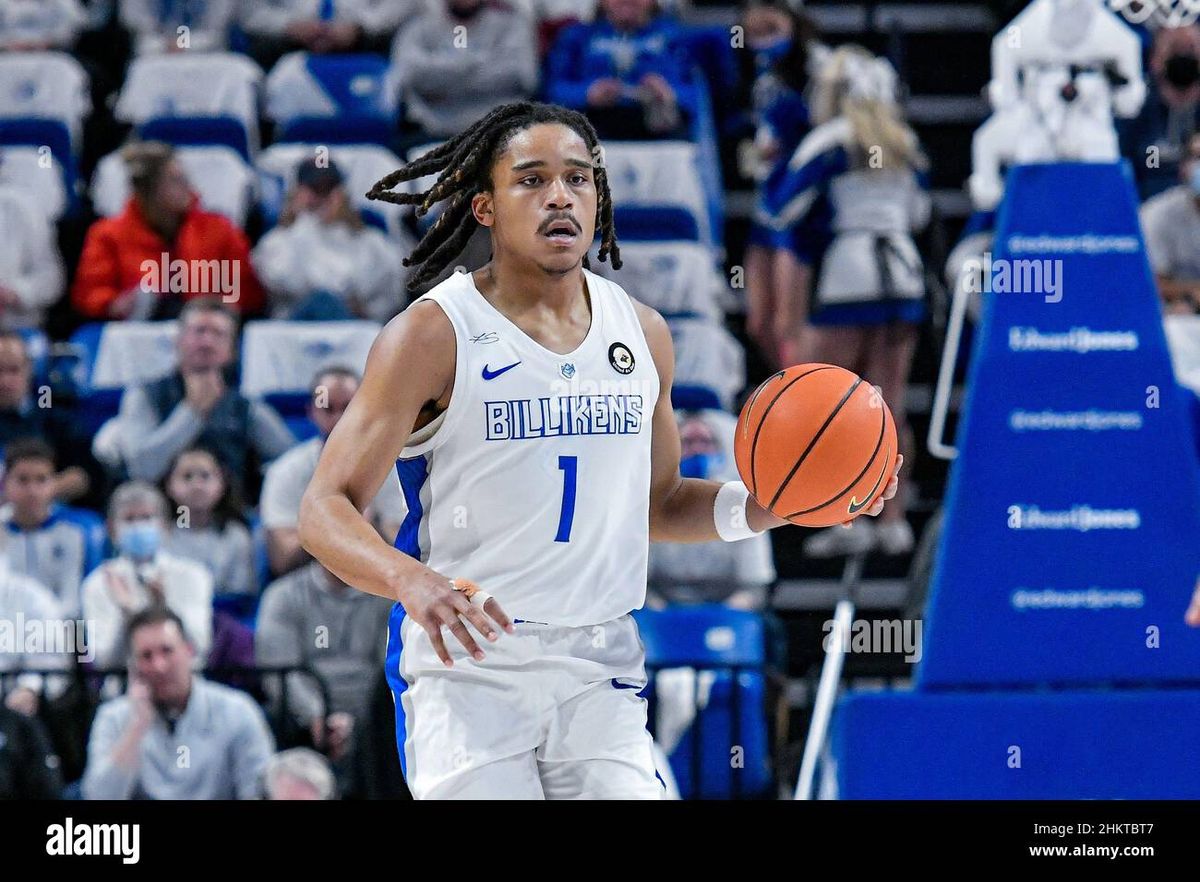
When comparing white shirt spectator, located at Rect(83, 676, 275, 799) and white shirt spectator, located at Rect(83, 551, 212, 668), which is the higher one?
white shirt spectator, located at Rect(83, 551, 212, 668)

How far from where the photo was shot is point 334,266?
6.35 meters

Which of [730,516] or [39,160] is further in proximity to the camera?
[39,160]

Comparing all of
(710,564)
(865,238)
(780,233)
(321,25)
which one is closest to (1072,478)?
(710,564)

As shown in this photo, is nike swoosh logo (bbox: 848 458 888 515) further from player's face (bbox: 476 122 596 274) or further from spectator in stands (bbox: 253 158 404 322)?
spectator in stands (bbox: 253 158 404 322)

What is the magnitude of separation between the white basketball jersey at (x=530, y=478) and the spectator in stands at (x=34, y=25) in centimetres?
498

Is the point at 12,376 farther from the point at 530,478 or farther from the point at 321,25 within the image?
the point at 530,478

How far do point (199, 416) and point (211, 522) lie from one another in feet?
1.27

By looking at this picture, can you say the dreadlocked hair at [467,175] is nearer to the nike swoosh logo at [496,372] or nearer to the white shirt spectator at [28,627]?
the nike swoosh logo at [496,372]

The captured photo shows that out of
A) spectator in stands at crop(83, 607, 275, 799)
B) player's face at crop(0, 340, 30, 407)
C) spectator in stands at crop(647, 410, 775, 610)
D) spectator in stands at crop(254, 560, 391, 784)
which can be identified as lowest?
spectator in stands at crop(83, 607, 275, 799)

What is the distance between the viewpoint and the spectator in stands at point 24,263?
6555mm

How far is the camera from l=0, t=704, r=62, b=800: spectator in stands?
504 centimetres

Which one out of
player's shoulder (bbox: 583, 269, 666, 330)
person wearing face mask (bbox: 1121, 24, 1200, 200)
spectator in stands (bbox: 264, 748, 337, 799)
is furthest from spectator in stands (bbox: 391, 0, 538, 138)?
player's shoulder (bbox: 583, 269, 666, 330)

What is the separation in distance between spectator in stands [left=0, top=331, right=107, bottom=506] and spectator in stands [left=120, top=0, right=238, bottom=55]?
170cm
